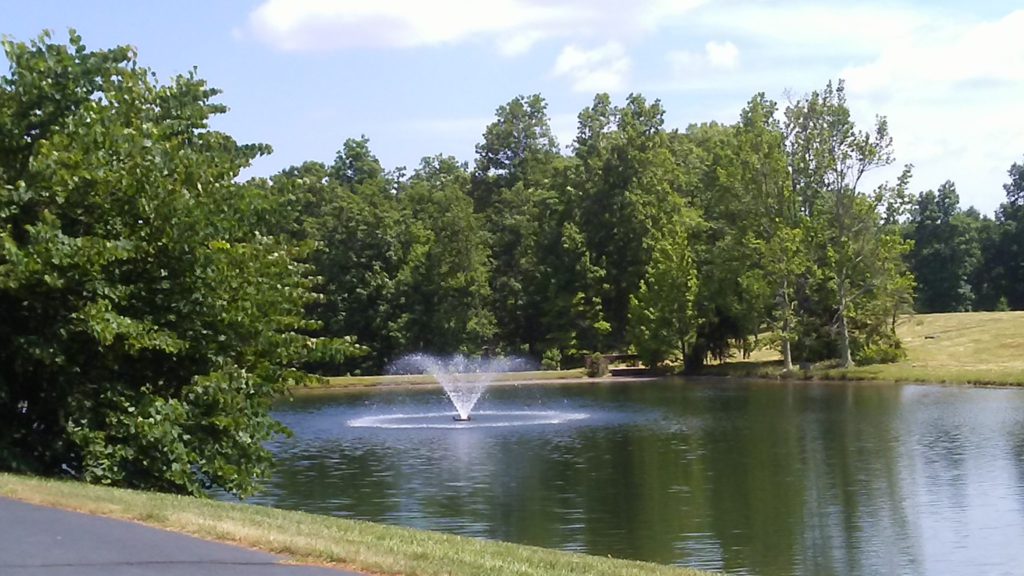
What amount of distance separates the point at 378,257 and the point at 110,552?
251ft

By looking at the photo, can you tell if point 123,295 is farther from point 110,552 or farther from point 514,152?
point 514,152

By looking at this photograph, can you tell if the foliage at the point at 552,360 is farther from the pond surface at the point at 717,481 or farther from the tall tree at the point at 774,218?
the pond surface at the point at 717,481

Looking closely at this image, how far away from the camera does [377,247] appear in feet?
285

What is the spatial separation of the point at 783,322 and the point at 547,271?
944 inches

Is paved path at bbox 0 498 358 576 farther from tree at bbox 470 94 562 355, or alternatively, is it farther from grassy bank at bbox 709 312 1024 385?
tree at bbox 470 94 562 355

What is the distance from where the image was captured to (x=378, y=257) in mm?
87062

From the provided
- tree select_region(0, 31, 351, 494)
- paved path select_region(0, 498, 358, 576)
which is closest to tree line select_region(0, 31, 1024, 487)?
tree select_region(0, 31, 351, 494)

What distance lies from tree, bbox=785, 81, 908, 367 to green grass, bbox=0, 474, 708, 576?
1985 inches

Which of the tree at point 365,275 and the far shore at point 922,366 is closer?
the far shore at point 922,366

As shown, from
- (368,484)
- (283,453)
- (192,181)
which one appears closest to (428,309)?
(283,453)

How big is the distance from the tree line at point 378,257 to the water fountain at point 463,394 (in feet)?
4.43

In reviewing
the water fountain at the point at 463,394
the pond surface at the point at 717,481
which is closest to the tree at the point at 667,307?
the water fountain at the point at 463,394

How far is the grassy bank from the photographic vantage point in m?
56.6

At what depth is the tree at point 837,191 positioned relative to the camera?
63312 millimetres
